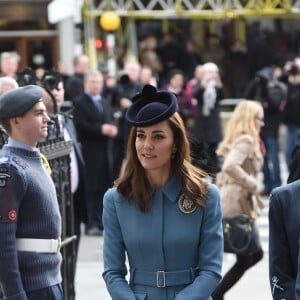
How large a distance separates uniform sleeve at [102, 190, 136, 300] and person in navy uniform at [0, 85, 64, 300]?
19.1 inches

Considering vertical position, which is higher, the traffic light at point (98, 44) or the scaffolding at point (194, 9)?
the scaffolding at point (194, 9)

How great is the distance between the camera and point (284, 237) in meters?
4.80

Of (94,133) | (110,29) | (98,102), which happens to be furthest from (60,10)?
(110,29)

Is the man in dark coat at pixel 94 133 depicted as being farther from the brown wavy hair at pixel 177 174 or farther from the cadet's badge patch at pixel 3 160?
the brown wavy hair at pixel 177 174

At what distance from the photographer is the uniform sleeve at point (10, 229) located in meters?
5.36

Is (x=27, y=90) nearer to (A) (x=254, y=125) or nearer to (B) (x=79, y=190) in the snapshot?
(B) (x=79, y=190)

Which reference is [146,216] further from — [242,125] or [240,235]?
[242,125]

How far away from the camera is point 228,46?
25.0 m

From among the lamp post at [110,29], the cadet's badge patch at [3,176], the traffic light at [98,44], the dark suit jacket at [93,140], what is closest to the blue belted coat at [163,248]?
the cadet's badge patch at [3,176]

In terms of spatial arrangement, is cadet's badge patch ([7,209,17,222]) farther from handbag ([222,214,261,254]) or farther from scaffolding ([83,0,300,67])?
scaffolding ([83,0,300,67])

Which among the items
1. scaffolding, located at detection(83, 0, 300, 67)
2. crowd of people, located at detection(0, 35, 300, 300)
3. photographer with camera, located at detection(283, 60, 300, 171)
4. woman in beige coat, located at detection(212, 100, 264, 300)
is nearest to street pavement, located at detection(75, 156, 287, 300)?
woman in beige coat, located at detection(212, 100, 264, 300)

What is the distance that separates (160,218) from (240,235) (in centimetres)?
411

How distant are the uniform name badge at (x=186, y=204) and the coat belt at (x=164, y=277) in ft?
0.85

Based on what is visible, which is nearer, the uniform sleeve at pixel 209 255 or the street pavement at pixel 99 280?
the uniform sleeve at pixel 209 255
